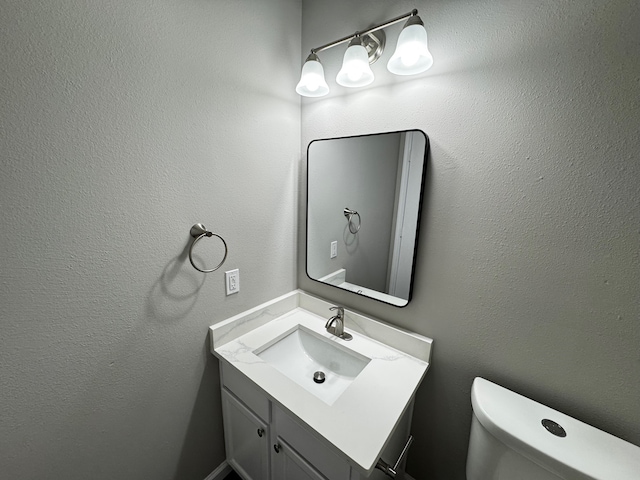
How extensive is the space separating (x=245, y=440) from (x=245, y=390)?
0.95 feet

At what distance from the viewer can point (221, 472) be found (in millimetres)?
1326

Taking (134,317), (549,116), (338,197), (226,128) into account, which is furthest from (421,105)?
(134,317)

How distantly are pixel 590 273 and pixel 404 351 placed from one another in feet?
2.27

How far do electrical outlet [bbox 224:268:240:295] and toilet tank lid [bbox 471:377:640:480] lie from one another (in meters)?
1.02

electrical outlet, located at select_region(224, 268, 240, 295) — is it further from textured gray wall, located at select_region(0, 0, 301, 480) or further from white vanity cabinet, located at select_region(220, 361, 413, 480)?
white vanity cabinet, located at select_region(220, 361, 413, 480)

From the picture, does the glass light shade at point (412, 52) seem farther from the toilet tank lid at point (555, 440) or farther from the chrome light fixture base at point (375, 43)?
the toilet tank lid at point (555, 440)

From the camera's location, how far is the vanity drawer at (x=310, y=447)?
0.81m

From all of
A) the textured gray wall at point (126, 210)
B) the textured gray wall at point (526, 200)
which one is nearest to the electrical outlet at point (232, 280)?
the textured gray wall at point (126, 210)

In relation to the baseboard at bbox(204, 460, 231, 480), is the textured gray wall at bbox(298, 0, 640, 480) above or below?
above

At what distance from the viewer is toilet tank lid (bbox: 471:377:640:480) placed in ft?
2.26

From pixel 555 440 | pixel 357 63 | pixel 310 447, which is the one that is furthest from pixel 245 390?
pixel 357 63

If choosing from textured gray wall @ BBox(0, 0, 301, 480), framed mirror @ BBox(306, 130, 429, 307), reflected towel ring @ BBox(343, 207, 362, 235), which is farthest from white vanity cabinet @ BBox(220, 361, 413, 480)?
reflected towel ring @ BBox(343, 207, 362, 235)

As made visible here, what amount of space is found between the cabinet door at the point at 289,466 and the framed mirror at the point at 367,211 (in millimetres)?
674

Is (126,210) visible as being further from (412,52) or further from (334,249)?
(412,52)
